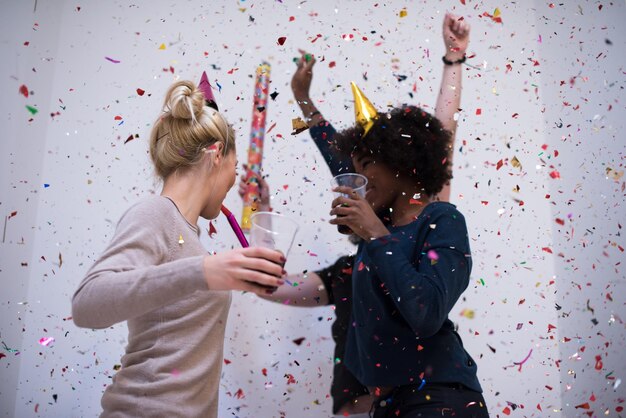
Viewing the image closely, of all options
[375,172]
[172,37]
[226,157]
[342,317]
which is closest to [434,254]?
[375,172]

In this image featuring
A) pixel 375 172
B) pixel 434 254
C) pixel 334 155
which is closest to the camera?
pixel 434 254

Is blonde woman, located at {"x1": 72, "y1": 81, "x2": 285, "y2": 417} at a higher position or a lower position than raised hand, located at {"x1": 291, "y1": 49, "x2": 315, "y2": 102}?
lower

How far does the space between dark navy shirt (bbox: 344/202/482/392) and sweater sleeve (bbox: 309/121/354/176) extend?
0.34 metres

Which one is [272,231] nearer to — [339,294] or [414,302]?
[414,302]

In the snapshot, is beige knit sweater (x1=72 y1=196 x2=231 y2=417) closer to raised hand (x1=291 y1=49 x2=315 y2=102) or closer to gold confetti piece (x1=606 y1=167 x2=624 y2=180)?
raised hand (x1=291 y1=49 x2=315 y2=102)

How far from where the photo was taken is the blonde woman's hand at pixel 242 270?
934 millimetres

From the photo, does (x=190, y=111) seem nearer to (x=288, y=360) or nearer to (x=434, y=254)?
(x=434, y=254)

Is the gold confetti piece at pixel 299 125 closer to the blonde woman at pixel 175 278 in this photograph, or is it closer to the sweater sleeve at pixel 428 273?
the blonde woman at pixel 175 278

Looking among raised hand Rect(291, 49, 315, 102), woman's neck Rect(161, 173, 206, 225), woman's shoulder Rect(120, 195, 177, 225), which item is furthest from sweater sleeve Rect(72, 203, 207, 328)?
raised hand Rect(291, 49, 315, 102)

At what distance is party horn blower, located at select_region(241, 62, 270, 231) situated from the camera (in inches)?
63.7

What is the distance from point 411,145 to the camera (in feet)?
4.76

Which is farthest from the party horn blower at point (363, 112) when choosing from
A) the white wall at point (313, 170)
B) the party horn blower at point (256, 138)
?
the party horn blower at point (256, 138)

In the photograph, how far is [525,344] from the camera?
5.44ft

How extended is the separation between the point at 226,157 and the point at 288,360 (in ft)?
2.22
